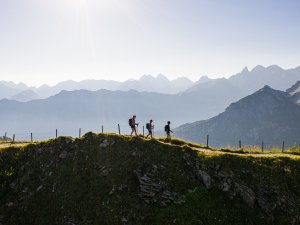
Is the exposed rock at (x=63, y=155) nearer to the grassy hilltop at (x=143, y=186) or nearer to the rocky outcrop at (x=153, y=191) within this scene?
the grassy hilltop at (x=143, y=186)

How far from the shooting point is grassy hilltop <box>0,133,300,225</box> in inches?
1261

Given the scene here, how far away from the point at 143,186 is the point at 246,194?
434 inches

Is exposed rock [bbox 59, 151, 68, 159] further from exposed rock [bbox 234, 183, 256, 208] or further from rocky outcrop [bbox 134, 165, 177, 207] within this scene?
exposed rock [bbox 234, 183, 256, 208]

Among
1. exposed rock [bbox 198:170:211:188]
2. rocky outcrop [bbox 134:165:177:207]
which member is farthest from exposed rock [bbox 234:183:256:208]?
rocky outcrop [bbox 134:165:177:207]

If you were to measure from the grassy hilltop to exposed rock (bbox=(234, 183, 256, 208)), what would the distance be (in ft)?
0.33

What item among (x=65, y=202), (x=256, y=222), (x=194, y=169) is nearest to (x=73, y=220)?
(x=65, y=202)

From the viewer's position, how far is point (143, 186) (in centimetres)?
3447

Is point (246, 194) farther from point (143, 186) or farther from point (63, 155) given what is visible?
point (63, 155)

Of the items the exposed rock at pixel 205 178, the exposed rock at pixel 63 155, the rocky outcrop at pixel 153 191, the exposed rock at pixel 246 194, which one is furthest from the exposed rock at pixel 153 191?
the exposed rock at pixel 63 155

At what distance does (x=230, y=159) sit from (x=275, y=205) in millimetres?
6751

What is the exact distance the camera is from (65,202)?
34719 mm

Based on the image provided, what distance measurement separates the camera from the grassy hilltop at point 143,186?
32.0 metres

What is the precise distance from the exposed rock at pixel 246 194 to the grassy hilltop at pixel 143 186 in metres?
0.10

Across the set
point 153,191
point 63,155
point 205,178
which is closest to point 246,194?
point 205,178
